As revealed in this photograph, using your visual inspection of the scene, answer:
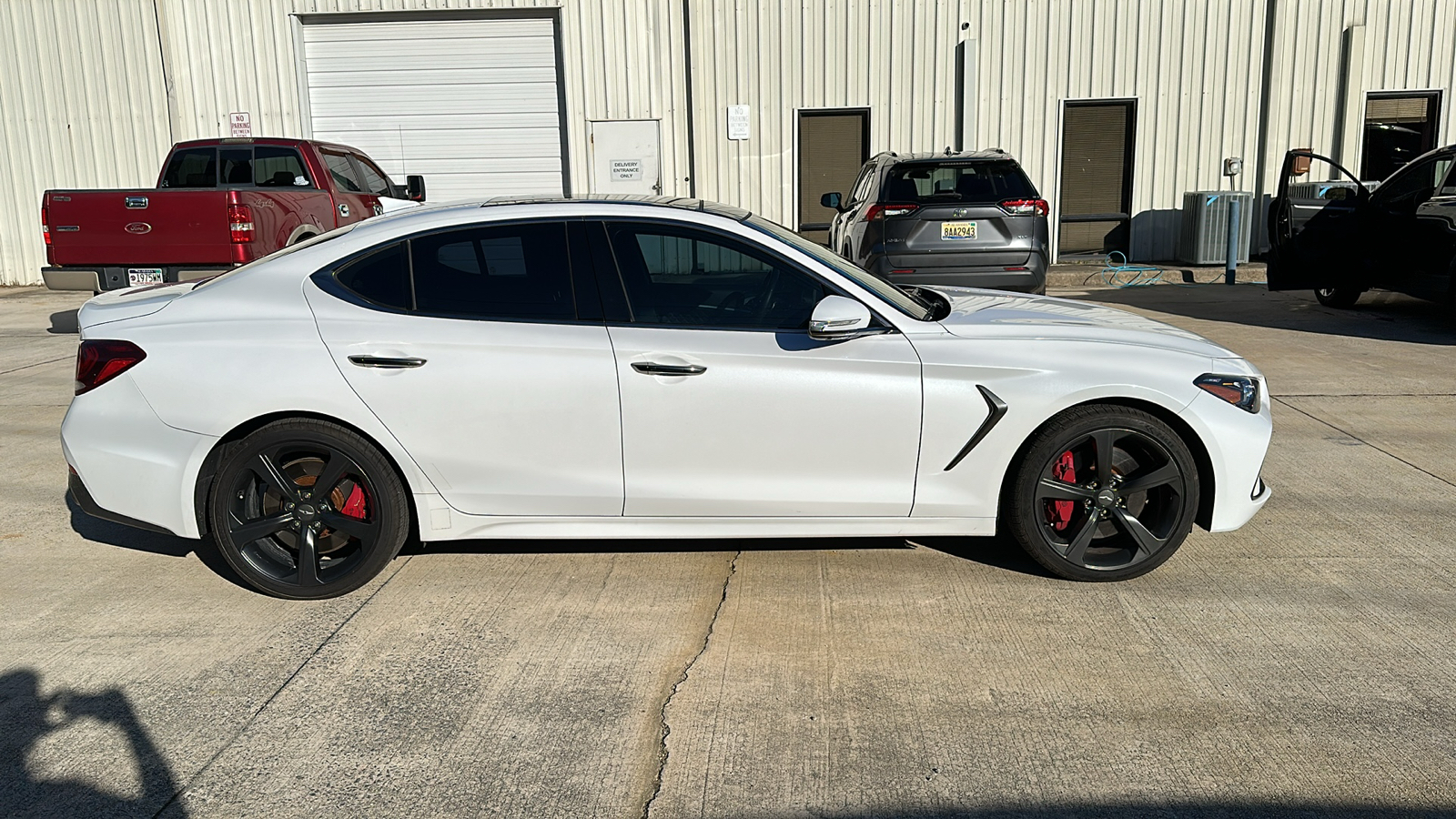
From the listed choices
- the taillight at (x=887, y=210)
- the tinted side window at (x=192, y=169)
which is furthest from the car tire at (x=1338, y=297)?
the tinted side window at (x=192, y=169)

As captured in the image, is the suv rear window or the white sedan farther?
the suv rear window

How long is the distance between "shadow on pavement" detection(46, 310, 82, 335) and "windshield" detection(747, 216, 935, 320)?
33.1ft

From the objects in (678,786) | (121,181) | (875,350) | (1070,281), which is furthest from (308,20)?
(678,786)

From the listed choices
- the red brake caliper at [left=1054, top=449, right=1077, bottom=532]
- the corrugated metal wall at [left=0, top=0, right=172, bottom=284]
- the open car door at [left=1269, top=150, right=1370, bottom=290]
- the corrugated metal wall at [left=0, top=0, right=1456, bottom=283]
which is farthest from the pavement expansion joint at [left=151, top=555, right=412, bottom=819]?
the corrugated metal wall at [left=0, top=0, right=172, bottom=284]

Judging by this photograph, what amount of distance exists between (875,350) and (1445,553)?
262 centimetres

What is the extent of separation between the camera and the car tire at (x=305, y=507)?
4.17 m

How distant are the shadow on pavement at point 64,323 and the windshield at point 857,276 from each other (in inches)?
397

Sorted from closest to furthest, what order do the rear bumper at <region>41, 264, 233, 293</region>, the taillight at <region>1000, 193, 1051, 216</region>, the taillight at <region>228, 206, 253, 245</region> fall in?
the taillight at <region>1000, 193, 1051, 216</region>
the taillight at <region>228, 206, 253, 245</region>
the rear bumper at <region>41, 264, 233, 293</region>

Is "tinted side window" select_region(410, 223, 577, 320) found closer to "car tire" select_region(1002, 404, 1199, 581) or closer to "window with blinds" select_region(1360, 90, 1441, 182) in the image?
"car tire" select_region(1002, 404, 1199, 581)

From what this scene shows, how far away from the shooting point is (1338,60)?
628 inches

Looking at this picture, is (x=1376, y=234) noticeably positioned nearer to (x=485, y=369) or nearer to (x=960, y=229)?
(x=960, y=229)

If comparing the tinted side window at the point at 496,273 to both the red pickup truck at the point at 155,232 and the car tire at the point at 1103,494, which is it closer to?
the car tire at the point at 1103,494

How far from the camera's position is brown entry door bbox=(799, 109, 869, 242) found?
53.7 ft

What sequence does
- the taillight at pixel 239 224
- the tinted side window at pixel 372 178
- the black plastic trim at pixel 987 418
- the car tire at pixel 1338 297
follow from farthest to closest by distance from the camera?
the tinted side window at pixel 372 178 < the car tire at pixel 1338 297 < the taillight at pixel 239 224 < the black plastic trim at pixel 987 418
